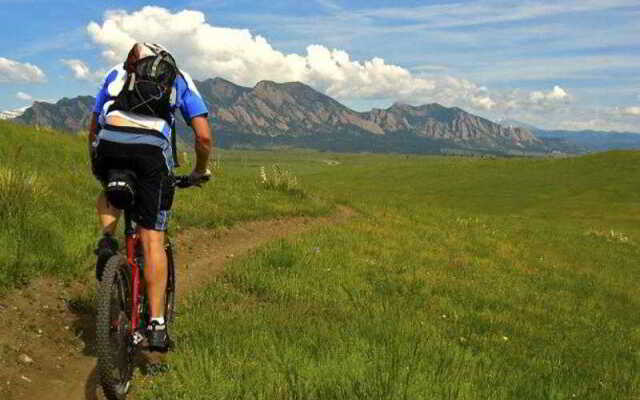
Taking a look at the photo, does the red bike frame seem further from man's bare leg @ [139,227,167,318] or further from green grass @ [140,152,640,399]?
green grass @ [140,152,640,399]

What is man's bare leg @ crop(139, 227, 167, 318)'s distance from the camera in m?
5.27

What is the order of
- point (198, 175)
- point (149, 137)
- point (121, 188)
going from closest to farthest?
1. point (121, 188)
2. point (149, 137)
3. point (198, 175)

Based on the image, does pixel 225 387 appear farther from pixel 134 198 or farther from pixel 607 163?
pixel 607 163

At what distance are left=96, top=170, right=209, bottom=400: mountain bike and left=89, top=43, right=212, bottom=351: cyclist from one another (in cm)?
11

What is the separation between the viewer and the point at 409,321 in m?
7.74

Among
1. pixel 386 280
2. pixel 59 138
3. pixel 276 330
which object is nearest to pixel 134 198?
pixel 276 330

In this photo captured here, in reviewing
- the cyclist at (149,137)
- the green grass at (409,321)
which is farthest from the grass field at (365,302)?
the cyclist at (149,137)

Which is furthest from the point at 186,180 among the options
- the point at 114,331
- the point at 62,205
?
the point at 62,205

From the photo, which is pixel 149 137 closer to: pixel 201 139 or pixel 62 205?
Result: pixel 201 139

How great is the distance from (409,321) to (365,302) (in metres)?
1.49

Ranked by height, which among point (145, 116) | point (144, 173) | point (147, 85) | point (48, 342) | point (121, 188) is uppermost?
point (147, 85)

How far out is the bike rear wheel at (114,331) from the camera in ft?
15.0

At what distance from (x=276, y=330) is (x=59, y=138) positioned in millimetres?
20574

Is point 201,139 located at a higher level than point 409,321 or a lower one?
higher
